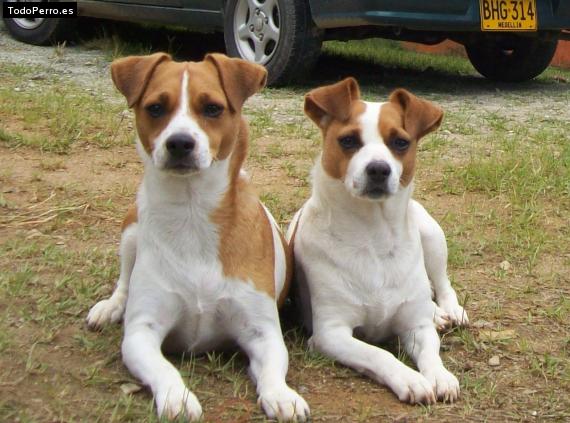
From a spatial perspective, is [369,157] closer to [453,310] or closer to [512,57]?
[453,310]

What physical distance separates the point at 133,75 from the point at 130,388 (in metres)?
1.13

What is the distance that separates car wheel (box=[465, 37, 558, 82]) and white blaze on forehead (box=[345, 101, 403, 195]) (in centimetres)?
605

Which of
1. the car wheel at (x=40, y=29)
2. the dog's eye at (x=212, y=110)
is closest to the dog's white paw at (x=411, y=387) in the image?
the dog's eye at (x=212, y=110)

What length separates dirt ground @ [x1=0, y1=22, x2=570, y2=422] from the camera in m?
3.14

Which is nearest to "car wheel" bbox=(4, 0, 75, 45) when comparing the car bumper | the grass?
the grass

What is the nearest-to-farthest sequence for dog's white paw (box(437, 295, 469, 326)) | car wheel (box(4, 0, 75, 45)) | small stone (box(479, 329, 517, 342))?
small stone (box(479, 329, 517, 342)), dog's white paw (box(437, 295, 469, 326)), car wheel (box(4, 0, 75, 45))

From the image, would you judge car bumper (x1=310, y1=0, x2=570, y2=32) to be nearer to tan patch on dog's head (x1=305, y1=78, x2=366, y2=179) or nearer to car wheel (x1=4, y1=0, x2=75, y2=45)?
car wheel (x1=4, y1=0, x2=75, y2=45)

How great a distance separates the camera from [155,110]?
329cm

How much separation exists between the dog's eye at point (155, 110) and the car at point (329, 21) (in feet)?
14.6

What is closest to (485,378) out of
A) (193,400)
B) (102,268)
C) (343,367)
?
(343,367)

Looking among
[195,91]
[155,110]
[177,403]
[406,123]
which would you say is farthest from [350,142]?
[177,403]

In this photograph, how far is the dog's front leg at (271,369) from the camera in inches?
118

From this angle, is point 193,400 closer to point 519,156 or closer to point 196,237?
point 196,237

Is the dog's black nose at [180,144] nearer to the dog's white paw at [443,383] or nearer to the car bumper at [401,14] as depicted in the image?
the dog's white paw at [443,383]
